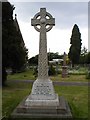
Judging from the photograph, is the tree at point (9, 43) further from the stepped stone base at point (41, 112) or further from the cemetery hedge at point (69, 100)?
the stepped stone base at point (41, 112)

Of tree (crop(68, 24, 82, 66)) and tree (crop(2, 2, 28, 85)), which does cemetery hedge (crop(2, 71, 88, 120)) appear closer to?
tree (crop(2, 2, 28, 85))

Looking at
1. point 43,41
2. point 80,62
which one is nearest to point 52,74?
point 43,41

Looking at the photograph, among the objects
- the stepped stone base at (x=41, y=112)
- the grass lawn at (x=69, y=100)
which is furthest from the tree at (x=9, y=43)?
the stepped stone base at (x=41, y=112)

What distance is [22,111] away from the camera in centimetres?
980

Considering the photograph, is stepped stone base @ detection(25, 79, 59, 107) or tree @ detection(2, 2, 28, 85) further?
tree @ detection(2, 2, 28, 85)

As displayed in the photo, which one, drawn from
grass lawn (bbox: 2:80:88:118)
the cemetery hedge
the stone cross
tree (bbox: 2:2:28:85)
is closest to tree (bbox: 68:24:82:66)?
tree (bbox: 2:2:28:85)

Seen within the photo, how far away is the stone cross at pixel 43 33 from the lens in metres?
11.1

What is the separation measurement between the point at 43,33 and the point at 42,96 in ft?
7.95

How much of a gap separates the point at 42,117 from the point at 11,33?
51.1ft

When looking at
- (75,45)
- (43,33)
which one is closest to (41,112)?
(43,33)

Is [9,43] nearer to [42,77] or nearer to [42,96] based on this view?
[42,77]

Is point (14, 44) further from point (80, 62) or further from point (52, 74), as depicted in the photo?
point (80, 62)

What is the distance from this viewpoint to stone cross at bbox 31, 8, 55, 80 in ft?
36.5

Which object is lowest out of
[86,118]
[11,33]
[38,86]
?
[86,118]
